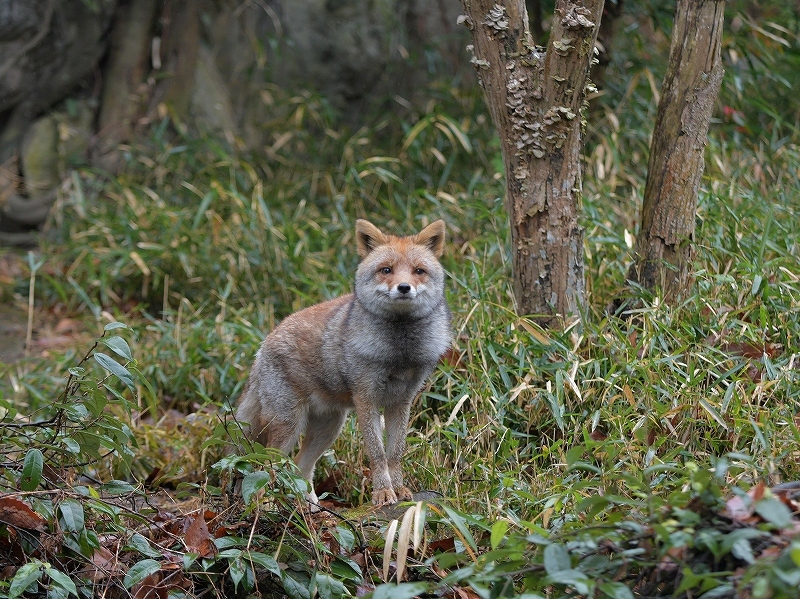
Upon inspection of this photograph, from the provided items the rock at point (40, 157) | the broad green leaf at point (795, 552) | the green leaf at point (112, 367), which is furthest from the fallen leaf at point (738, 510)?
the rock at point (40, 157)

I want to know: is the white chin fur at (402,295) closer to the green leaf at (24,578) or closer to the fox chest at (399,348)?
the fox chest at (399,348)

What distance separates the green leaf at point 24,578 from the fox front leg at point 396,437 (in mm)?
2079

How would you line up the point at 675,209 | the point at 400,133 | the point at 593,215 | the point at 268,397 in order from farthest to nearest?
the point at 400,133 → the point at 593,215 → the point at 675,209 → the point at 268,397

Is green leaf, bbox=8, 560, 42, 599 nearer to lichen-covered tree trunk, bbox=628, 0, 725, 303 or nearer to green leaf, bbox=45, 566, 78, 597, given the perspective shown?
green leaf, bbox=45, 566, 78, 597

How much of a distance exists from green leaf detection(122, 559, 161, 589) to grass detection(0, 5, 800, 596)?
2.12 ft

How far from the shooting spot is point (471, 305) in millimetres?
6258

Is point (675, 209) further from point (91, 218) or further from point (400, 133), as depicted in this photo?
point (91, 218)

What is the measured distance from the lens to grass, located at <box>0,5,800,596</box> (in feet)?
15.6

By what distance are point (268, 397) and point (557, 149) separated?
7.92ft

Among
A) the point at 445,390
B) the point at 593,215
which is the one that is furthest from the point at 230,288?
the point at 593,215

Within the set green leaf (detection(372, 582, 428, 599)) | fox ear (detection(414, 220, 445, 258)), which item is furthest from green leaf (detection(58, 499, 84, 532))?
fox ear (detection(414, 220, 445, 258))

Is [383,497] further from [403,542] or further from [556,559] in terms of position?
[556,559]

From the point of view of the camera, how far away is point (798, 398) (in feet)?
16.3

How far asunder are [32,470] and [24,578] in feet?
1.86
